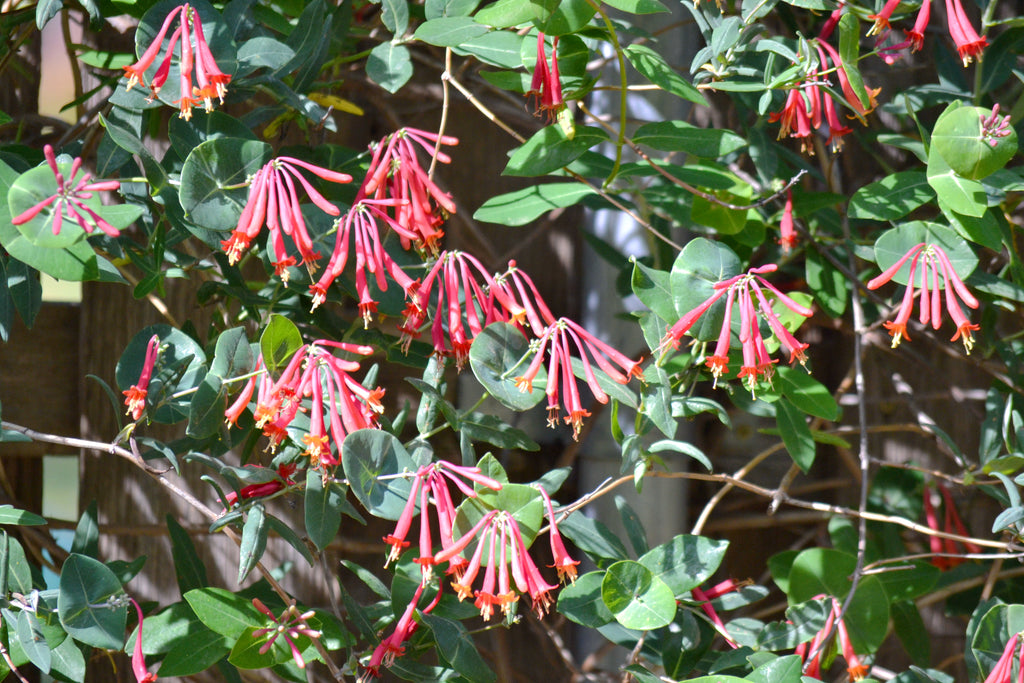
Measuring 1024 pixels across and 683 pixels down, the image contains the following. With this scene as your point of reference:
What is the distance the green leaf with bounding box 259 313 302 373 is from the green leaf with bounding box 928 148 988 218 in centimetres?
46

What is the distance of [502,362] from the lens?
64 cm

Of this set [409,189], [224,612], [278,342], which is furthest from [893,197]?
[224,612]

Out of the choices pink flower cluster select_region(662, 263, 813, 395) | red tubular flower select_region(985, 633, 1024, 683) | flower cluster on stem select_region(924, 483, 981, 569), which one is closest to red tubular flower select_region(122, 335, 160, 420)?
pink flower cluster select_region(662, 263, 813, 395)

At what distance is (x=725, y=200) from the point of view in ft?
2.65

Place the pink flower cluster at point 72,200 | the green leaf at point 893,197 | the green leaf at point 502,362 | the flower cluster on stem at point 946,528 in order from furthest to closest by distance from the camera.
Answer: the flower cluster on stem at point 946,528 → the green leaf at point 893,197 → the green leaf at point 502,362 → the pink flower cluster at point 72,200

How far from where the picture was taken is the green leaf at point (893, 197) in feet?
2.44

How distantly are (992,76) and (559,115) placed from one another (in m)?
0.45

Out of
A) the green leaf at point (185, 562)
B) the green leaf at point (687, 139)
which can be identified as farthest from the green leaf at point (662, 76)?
the green leaf at point (185, 562)

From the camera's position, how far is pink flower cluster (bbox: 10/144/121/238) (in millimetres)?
524

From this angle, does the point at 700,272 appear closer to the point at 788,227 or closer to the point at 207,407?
the point at 788,227

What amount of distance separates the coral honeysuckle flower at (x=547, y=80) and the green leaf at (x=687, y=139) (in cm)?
10

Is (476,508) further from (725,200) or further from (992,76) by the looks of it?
(992,76)

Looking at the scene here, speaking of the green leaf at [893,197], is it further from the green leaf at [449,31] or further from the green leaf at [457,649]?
the green leaf at [457,649]

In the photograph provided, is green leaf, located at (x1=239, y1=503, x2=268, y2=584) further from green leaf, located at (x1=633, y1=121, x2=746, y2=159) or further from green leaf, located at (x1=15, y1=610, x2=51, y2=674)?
green leaf, located at (x1=633, y1=121, x2=746, y2=159)
